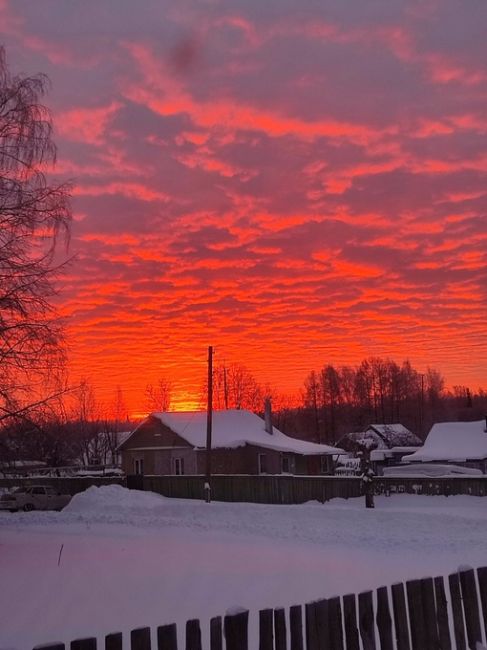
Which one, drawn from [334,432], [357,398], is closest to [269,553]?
[334,432]

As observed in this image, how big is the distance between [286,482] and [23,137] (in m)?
23.6

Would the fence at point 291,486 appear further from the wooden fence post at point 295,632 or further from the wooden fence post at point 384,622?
the wooden fence post at point 295,632

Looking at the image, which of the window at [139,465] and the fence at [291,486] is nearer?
the fence at [291,486]

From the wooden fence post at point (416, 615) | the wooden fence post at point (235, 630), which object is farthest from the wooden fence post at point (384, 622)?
the wooden fence post at point (235, 630)

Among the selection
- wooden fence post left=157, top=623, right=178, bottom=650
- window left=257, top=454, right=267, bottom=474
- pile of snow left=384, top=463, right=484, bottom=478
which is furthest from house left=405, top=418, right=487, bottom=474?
wooden fence post left=157, top=623, right=178, bottom=650

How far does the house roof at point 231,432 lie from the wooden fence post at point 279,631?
47817 mm

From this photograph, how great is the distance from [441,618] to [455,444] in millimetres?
45513

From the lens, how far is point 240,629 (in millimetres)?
4297

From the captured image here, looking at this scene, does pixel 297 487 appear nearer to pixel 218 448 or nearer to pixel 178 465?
pixel 218 448

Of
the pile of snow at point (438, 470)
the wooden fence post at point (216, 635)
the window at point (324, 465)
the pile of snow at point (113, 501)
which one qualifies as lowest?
the pile of snow at point (113, 501)

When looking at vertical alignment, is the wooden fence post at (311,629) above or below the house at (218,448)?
below

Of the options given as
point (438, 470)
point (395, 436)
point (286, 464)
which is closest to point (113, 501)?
point (286, 464)

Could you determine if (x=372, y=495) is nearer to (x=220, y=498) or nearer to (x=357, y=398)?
(x=220, y=498)

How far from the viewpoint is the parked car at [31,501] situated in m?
39.8
